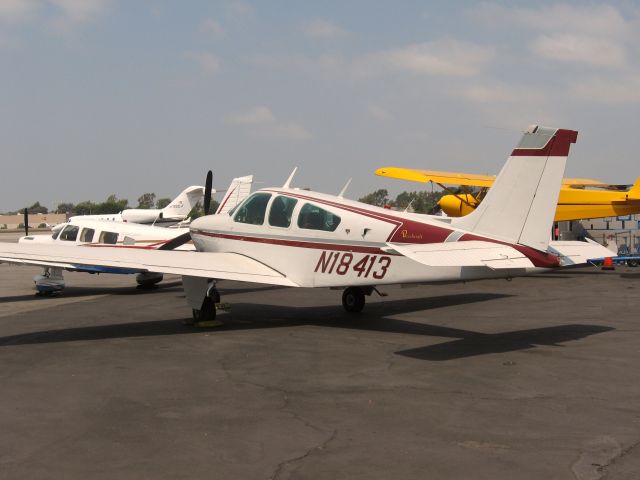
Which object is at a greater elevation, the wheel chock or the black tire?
the black tire

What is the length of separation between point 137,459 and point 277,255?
753 centimetres

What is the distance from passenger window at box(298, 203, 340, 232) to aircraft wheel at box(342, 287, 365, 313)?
2187 mm

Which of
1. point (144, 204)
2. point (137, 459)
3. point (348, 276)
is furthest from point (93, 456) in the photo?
point (144, 204)

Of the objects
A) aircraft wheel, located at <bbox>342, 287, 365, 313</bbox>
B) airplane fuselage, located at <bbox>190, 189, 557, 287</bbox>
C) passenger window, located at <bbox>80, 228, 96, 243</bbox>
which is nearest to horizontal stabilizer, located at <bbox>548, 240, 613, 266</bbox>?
airplane fuselage, located at <bbox>190, 189, 557, 287</bbox>

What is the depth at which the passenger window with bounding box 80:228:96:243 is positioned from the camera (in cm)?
2128

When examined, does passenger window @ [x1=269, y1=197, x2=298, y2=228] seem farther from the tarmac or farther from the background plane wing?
the background plane wing

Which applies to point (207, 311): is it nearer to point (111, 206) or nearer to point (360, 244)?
point (360, 244)

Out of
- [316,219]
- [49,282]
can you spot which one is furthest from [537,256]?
[49,282]

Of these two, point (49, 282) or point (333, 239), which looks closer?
point (333, 239)

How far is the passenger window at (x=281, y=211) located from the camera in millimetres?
13039

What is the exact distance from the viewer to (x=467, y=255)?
966 cm

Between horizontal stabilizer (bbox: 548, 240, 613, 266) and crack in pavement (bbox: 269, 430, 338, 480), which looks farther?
horizontal stabilizer (bbox: 548, 240, 613, 266)

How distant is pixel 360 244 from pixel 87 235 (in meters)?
12.1

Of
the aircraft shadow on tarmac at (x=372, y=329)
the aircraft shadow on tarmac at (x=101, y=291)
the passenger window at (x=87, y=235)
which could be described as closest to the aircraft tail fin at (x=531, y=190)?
the aircraft shadow on tarmac at (x=372, y=329)
